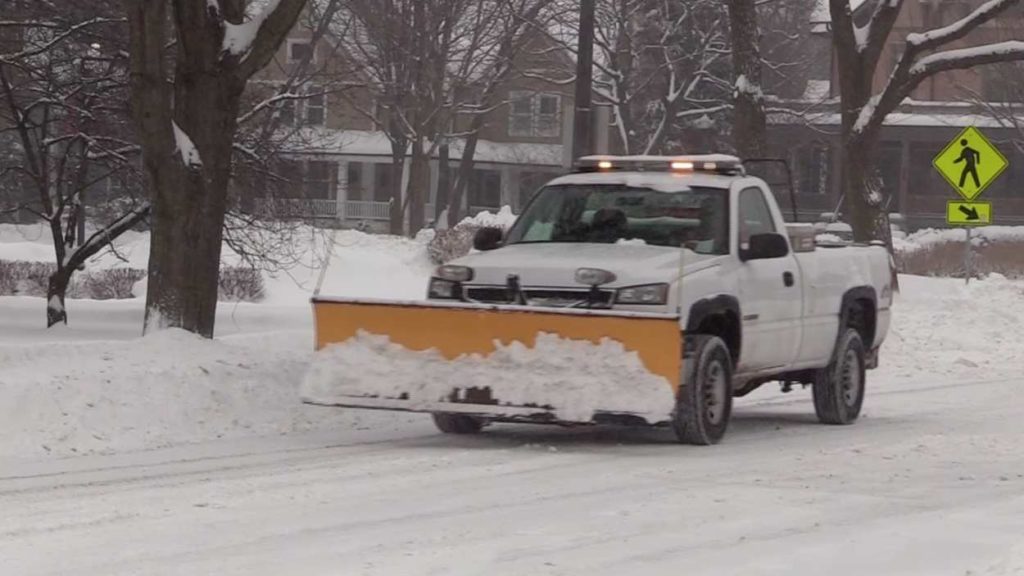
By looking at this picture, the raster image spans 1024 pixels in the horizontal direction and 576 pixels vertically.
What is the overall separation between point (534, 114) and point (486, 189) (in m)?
7.60

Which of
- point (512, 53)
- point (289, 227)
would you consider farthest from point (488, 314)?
point (512, 53)

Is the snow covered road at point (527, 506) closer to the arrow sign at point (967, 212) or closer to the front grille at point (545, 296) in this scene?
the front grille at point (545, 296)

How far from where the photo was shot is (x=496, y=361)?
35.7ft

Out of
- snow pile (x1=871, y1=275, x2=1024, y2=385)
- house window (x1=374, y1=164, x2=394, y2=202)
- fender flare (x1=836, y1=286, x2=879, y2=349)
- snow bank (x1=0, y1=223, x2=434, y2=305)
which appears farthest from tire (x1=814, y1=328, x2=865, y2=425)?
house window (x1=374, y1=164, x2=394, y2=202)

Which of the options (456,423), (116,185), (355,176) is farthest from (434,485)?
(355,176)

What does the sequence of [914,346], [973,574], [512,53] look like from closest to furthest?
[973,574]
[914,346]
[512,53]

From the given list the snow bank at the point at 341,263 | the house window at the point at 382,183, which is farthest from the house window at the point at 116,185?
the house window at the point at 382,183

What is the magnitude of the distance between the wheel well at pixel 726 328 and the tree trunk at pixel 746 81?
11783mm

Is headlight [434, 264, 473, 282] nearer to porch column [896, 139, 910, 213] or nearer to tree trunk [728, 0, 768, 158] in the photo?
tree trunk [728, 0, 768, 158]

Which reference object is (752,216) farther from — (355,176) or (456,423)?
(355,176)

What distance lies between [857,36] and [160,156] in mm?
15951

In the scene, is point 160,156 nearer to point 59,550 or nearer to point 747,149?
point 59,550

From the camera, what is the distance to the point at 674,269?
36.3ft

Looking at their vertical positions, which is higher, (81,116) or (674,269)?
(81,116)
